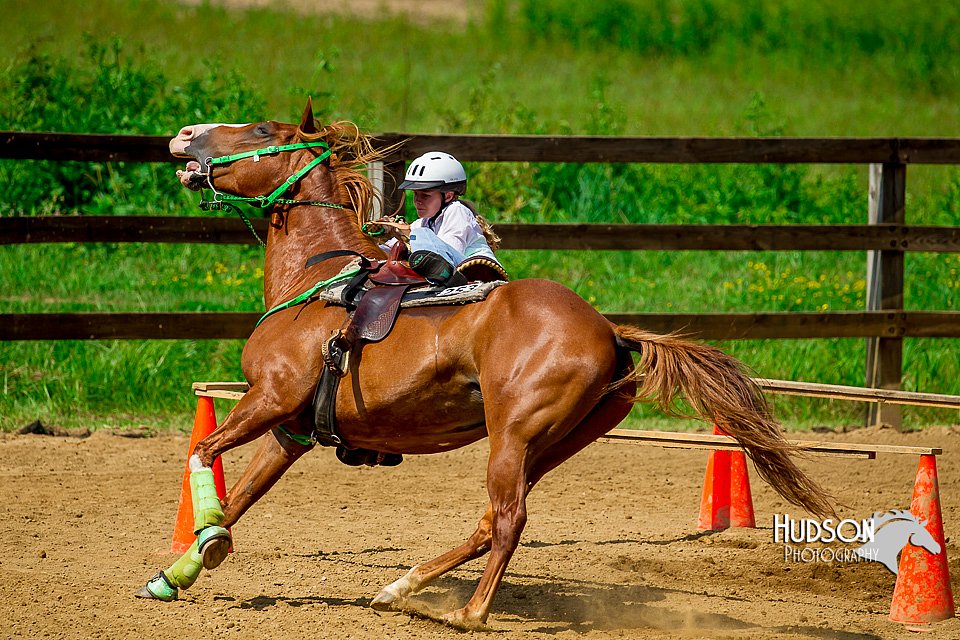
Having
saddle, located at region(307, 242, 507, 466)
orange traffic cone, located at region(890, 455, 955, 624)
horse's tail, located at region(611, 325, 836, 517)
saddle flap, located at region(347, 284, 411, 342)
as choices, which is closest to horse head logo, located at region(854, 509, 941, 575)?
orange traffic cone, located at region(890, 455, 955, 624)

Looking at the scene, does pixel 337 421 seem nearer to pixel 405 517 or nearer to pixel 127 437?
pixel 405 517

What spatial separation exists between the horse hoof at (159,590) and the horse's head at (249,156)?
6.15 ft

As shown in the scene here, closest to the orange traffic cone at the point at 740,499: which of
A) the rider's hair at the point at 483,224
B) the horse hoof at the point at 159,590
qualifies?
the rider's hair at the point at 483,224

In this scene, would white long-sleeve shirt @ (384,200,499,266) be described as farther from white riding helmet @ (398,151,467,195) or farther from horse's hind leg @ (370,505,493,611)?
horse's hind leg @ (370,505,493,611)

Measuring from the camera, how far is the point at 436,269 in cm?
496

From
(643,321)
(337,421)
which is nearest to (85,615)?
(337,421)

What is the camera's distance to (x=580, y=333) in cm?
459

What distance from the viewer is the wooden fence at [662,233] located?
316 inches

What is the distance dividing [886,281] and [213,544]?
6452 millimetres

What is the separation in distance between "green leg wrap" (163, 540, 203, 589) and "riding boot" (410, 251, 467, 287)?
5.11 feet

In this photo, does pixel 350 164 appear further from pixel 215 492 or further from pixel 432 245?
pixel 215 492

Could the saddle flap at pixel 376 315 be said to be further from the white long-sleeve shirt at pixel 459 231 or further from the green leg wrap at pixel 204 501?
the green leg wrap at pixel 204 501

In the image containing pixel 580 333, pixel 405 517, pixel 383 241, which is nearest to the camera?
pixel 580 333

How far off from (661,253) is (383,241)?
6955 millimetres
